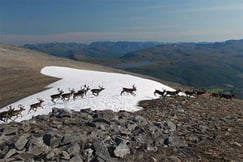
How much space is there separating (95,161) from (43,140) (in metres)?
2.84

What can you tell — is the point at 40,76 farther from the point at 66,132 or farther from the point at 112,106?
the point at 66,132

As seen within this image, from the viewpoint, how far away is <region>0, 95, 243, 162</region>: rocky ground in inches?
583

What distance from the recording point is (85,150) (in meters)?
14.9

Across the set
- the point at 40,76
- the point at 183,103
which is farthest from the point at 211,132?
the point at 40,76

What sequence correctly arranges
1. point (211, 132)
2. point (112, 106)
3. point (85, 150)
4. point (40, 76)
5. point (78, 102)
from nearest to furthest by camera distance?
point (85, 150)
point (211, 132)
point (112, 106)
point (78, 102)
point (40, 76)

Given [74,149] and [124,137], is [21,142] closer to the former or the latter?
[74,149]

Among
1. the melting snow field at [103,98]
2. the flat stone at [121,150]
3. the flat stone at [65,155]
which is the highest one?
the flat stone at [65,155]

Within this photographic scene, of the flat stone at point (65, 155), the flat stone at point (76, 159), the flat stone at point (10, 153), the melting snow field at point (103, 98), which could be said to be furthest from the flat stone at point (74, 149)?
the melting snow field at point (103, 98)

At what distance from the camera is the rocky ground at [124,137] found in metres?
14.8

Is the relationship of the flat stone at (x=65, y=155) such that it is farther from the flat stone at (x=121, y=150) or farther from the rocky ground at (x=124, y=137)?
the flat stone at (x=121, y=150)

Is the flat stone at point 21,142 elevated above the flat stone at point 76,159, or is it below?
above

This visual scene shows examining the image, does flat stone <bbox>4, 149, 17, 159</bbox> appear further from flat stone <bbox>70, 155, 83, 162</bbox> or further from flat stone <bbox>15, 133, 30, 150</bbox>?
flat stone <bbox>70, 155, 83, 162</bbox>

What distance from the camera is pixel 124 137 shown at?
16828 millimetres

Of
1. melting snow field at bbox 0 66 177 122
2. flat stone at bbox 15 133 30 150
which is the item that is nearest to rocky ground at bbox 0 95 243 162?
flat stone at bbox 15 133 30 150
